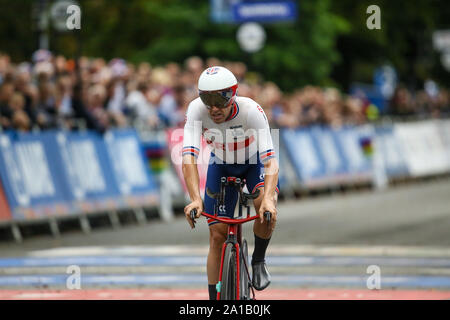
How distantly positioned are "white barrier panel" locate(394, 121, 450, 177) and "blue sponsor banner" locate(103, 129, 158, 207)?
12.7 metres

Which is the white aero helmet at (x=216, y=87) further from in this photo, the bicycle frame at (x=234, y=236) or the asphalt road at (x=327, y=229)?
the asphalt road at (x=327, y=229)

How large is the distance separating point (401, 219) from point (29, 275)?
346 inches

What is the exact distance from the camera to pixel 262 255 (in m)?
8.47

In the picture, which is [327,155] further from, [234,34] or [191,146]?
[191,146]

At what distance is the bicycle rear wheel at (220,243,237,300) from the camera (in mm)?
7770

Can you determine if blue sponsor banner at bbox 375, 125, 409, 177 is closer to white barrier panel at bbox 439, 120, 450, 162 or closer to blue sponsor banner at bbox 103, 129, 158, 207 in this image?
white barrier panel at bbox 439, 120, 450, 162

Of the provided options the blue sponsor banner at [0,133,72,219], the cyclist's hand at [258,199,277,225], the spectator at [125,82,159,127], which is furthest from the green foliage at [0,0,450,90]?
the cyclist's hand at [258,199,277,225]

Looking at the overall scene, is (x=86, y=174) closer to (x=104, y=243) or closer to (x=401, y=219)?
(x=104, y=243)

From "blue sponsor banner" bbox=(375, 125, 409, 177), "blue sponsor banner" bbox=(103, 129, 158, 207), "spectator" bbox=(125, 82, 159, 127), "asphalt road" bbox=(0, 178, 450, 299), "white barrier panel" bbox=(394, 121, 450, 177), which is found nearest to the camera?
"asphalt road" bbox=(0, 178, 450, 299)

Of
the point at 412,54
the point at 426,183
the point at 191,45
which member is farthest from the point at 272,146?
the point at 412,54

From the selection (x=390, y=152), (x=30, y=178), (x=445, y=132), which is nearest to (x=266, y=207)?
(x=30, y=178)

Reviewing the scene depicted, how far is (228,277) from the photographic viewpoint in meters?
7.78

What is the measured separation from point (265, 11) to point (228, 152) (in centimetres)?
1754

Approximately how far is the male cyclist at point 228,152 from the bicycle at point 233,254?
11cm
